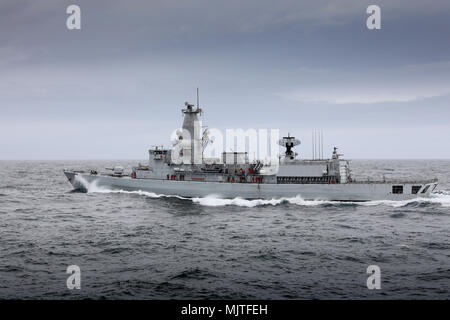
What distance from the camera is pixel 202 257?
19328 millimetres

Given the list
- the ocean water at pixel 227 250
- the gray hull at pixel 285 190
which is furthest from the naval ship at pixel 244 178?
the ocean water at pixel 227 250

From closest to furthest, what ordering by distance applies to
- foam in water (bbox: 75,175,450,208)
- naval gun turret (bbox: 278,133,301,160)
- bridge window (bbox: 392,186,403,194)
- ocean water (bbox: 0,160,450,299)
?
1. ocean water (bbox: 0,160,450,299)
2. foam in water (bbox: 75,175,450,208)
3. bridge window (bbox: 392,186,403,194)
4. naval gun turret (bbox: 278,133,301,160)

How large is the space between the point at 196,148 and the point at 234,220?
1672 centimetres

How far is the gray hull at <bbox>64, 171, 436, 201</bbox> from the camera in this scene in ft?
119

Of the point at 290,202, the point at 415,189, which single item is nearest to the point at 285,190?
the point at 290,202

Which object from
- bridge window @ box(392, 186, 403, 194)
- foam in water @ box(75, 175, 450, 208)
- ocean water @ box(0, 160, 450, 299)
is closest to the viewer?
ocean water @ box(0, 160, 450, 299)

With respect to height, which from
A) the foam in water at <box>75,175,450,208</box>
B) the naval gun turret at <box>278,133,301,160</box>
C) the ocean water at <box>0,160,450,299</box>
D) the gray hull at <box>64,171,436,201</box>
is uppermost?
the naval gun turret at <box>278,133,301,160</box>

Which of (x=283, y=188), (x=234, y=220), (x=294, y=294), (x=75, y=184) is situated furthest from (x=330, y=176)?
(x=75, y=184)

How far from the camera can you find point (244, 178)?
40.1 metres

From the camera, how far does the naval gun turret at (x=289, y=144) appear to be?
132ft

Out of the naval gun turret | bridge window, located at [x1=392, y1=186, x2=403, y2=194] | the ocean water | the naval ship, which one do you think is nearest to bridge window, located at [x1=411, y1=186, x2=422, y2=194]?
the naval ship

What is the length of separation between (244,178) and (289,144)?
7037 millimetres

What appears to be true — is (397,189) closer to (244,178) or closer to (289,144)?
(289,144)

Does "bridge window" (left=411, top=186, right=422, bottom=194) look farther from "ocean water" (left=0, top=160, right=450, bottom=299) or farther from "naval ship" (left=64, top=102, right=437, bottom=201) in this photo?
A: "ocean water" (left=0, top=160, right=450, bottom=299)
